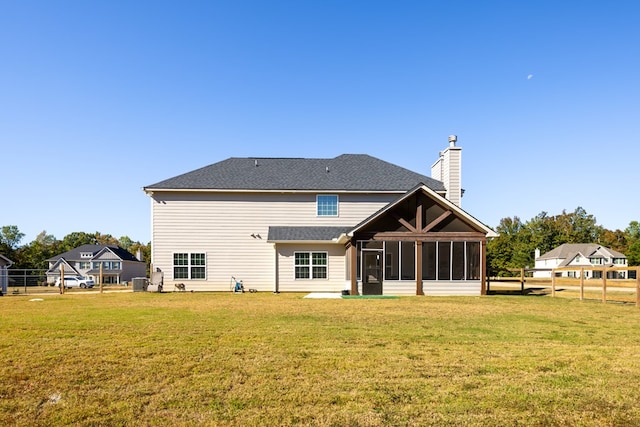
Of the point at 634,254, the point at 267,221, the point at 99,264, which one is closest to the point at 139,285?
the point at 267,221

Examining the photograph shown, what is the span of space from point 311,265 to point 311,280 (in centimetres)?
85

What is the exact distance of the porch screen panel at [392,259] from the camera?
20891mm

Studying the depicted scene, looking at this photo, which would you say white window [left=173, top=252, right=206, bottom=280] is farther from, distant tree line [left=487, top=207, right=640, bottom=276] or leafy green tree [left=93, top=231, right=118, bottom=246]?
leafy green tree [left=93, top=231, right=118, bottom=246]

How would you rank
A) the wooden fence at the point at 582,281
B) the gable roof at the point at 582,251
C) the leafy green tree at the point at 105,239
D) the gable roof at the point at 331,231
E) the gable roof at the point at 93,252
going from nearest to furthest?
the wooden fence at the point at 582,281
the gable roof at the point at 331,231
the gable roof at the point at 93,252
the gable roof at the point at 582,251
the leafy green tree at the point at 105,239

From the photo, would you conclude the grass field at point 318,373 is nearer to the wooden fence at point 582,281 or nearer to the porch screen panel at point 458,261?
the wooden fence at point 582,281

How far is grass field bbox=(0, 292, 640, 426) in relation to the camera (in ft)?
15.1

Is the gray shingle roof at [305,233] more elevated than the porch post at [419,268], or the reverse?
the gray shingle roof at [305,233]

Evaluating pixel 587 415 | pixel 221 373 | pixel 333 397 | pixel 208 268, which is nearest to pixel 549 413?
pixel 587 415

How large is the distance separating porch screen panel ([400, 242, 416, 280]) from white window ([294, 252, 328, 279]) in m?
5.03

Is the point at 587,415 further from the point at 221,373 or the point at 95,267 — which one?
the point at 95,267

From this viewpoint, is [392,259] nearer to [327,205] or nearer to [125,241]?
[327,205]

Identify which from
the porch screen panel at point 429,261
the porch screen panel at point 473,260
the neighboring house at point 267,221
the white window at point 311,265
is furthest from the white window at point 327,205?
the porch screen panel at point 473,260

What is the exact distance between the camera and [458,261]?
2106cm

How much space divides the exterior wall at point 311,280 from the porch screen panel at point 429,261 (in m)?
5.08
